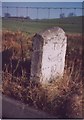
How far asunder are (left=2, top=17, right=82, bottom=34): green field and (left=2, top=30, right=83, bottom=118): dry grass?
1.75ft

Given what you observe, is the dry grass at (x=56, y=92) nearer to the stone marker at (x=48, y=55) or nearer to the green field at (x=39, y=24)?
the stone marker at (x=48, y=55)

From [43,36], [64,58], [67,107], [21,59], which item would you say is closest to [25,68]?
[21,59]

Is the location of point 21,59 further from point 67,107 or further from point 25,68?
point 67,107

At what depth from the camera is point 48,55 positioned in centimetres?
427

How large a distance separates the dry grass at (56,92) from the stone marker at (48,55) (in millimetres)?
115

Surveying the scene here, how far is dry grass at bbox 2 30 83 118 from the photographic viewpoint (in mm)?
3869

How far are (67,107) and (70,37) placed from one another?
1601mm

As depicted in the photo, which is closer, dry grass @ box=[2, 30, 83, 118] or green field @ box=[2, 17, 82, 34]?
dry grass @ box=[2, 30, 83, 118]

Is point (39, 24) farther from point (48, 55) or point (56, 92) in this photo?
point (56, 92)

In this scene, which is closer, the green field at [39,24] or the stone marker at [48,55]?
the stone marker at [48,55]

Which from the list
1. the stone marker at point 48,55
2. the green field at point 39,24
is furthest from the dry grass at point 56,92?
the green field at point 39,24

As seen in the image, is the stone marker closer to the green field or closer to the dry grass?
the dry grass

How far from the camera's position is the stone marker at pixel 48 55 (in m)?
4.11

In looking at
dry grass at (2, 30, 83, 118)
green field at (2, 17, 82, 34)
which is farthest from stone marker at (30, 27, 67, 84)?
green field at (2, 17, 82, 34)
